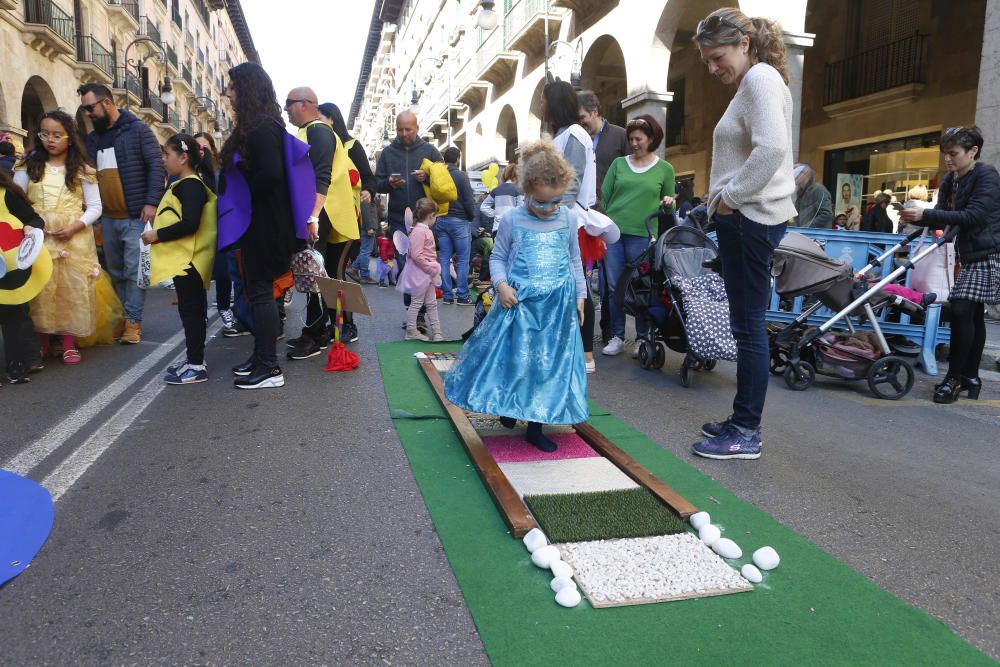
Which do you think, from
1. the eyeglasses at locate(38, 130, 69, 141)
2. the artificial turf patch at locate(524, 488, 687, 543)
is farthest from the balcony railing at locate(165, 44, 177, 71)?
the artificial turf patch at locate(524, 488, 687, 543)

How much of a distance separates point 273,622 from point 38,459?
2.08 m

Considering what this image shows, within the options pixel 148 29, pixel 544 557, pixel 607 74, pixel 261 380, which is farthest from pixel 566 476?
pixel 148 29

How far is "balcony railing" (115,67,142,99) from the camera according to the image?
28.2m

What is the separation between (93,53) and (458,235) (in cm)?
2313

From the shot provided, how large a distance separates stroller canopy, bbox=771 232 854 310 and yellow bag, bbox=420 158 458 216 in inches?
153

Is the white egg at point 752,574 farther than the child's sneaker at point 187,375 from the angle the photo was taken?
No

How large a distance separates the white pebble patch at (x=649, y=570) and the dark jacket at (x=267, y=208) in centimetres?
306

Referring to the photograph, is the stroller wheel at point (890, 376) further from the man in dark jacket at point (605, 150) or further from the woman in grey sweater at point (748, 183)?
the man in dark jacket at point (605, 150)

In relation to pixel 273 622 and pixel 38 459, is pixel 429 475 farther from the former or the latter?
pixel 38 459

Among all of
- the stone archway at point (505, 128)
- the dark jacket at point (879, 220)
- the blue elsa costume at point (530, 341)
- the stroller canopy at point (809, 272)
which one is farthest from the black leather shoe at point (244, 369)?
the stone archway at point (505, 128)

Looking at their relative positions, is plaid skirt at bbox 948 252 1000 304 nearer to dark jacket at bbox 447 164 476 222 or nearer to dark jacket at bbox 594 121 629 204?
dark jacket at bbox 594 121 629 204

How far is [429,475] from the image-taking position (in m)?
3.23

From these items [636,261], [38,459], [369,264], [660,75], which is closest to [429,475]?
[38,459]

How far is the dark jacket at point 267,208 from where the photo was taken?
4.43 meters
